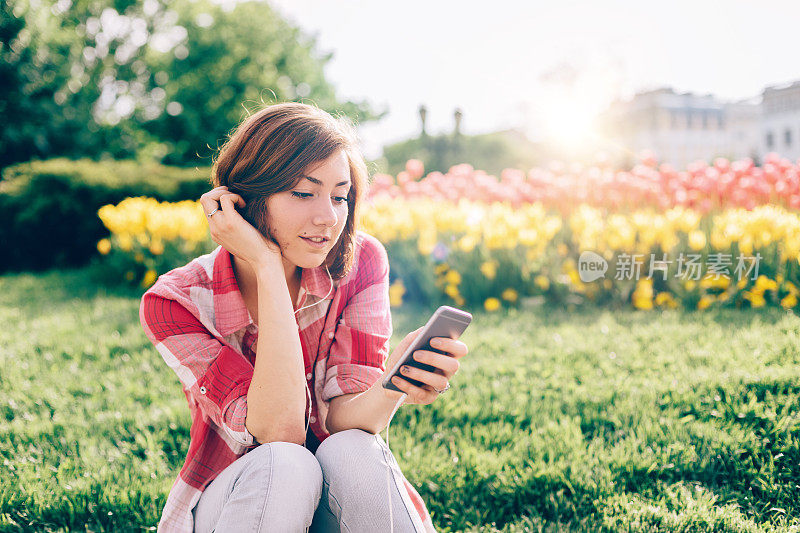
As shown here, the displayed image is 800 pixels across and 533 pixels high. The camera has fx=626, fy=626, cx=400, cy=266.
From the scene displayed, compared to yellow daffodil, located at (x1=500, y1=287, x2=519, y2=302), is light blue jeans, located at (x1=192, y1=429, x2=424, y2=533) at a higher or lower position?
higher

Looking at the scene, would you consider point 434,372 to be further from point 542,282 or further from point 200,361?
point 542,282

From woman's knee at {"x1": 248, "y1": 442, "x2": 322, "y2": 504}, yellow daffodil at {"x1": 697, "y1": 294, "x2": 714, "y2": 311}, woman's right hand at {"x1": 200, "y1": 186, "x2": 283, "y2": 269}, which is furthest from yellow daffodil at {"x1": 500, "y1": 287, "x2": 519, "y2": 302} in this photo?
woman's knee at {"x1": 248, "y1": 442, "x2": 322, "y2": 504}

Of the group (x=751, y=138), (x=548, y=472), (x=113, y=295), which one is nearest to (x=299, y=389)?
(x=548, y=472)

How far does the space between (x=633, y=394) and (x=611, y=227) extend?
1891mm

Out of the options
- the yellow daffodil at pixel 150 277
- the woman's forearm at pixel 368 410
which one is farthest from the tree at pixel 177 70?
the woman's forearm at pixel 368 410

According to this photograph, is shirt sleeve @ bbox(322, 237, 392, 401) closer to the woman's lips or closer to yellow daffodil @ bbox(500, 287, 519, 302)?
the woman's lips

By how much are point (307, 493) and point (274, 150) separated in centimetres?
87

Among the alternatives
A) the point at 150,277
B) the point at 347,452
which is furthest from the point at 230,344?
the point at 150,277

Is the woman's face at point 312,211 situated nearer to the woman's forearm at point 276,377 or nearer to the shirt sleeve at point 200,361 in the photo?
the woman's forearm at point 276,377

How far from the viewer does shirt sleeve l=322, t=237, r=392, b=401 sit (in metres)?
1.79

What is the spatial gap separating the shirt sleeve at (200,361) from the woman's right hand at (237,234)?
217 millimetres

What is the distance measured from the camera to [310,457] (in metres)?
1.55

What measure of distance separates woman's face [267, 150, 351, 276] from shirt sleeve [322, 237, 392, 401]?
21cm

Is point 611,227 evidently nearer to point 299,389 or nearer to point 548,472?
point 548,472
